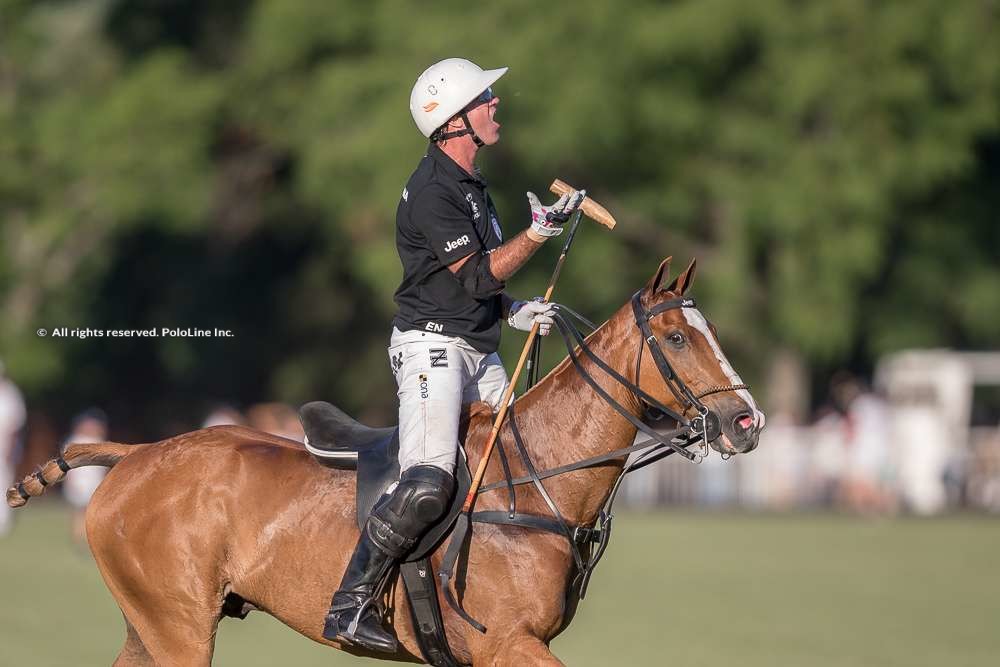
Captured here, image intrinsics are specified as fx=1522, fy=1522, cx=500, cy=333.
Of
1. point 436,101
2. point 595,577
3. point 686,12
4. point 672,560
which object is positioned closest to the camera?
point 436,101

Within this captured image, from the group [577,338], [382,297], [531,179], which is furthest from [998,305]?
[577,338]

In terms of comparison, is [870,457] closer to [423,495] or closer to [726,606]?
[726,606]

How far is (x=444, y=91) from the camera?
724cm

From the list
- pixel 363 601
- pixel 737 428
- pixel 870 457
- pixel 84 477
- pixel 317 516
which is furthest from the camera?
pixel 870 457

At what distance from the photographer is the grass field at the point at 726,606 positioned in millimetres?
11844

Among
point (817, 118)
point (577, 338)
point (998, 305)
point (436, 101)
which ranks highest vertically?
point (817, 118)

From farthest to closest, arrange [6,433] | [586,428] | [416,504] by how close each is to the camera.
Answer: [6,433], [586,428], [416,504]

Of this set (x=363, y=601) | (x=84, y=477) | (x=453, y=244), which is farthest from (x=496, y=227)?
(x=84, y=477)

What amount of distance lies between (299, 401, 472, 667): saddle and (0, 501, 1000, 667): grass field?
0.50 meters

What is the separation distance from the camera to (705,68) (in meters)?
32.0

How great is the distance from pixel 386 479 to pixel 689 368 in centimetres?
154

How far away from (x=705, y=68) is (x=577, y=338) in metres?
25.6

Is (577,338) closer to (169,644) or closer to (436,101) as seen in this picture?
(436,101)

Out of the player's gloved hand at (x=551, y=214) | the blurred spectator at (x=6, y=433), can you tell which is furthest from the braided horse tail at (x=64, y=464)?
the blurred spectator at (x=6, y=433)
